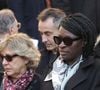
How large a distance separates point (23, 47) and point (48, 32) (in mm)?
523

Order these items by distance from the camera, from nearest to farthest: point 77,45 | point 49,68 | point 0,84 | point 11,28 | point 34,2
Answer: point 77,45
point 49,68
point 0,84
point 11,28
point 34,2

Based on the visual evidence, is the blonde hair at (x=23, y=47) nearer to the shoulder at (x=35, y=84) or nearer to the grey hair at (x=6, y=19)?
the shoulder at (x=35, y=84)

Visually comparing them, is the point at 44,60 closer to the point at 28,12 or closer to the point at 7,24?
the point at 7,24

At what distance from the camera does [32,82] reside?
489cm

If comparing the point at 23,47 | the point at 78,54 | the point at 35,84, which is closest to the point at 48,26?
the point at 23,47

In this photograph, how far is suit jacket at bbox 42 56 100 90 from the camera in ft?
13.0

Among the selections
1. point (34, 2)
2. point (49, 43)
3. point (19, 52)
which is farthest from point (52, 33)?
point (34, 2)

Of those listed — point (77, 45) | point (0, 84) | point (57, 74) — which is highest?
point (77, 45)

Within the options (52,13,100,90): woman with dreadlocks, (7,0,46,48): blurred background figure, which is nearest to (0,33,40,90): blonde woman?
(52,13,100,90): woman with dreadlocks

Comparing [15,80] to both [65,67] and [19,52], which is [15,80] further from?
[65,67]

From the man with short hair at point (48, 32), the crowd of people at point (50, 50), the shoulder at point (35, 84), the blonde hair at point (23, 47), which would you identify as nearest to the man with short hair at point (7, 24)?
the crowd of people at point (50, 50)

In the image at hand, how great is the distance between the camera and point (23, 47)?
197 inches

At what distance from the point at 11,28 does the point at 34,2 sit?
0.83 m

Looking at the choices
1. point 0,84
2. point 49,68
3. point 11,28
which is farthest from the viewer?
point 11,28
